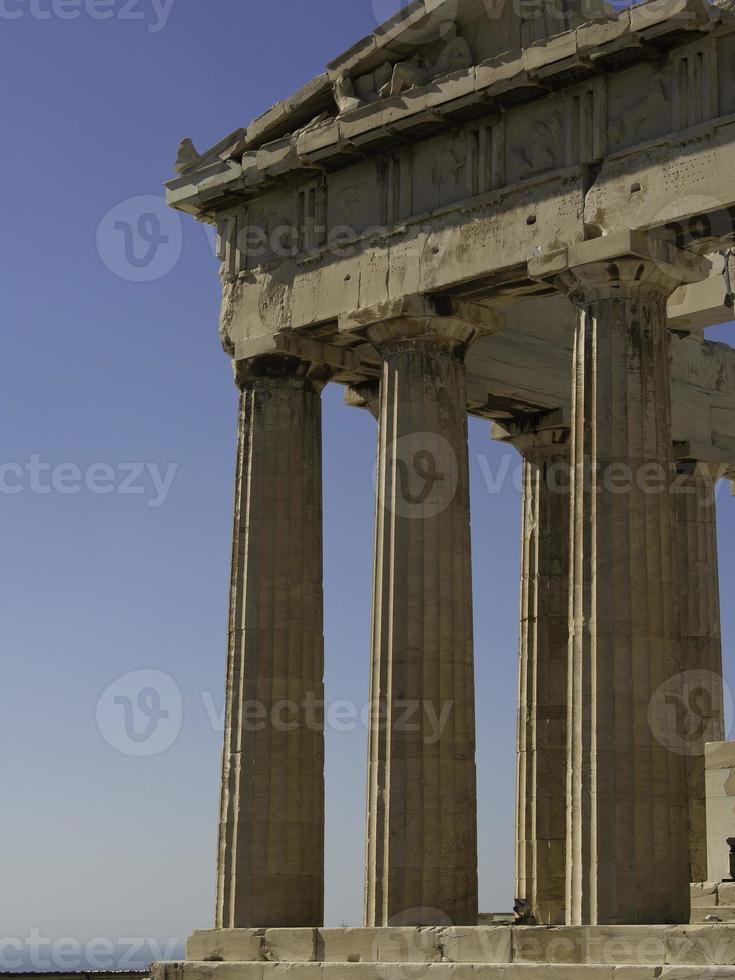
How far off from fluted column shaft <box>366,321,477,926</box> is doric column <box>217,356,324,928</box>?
302cm

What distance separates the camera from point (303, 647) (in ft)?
133

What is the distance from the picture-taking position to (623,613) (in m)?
33.3

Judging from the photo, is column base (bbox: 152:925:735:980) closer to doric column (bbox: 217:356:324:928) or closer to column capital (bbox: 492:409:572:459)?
doric column (bbox: 217:356:324:928)

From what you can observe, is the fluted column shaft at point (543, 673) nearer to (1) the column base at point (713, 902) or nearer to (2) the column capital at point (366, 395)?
(2) the column capital at point (366, 395)

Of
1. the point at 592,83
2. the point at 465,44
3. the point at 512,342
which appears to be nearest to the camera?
the point at 592,83

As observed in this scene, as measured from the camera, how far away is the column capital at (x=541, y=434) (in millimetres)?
45406

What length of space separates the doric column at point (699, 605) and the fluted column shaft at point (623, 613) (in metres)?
11.4

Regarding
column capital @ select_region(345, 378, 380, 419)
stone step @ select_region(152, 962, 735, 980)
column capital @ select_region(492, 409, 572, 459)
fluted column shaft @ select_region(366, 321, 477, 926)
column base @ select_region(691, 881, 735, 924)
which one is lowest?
stone step @ select_region(152, 962, 735, 980)

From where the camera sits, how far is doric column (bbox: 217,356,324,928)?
3919cm

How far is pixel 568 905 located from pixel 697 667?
1408cm

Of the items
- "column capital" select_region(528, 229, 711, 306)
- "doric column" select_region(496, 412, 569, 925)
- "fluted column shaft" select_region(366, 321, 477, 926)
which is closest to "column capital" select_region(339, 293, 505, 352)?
"fluted column shaft" select_region(366, 321, 477, 926)

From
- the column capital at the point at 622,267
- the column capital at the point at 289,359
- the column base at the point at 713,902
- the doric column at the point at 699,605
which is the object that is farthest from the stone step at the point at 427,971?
the column capital at the point at 289,359

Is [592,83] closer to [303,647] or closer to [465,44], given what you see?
[465,44]

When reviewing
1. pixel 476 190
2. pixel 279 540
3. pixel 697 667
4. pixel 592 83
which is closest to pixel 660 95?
pixel 592 83
